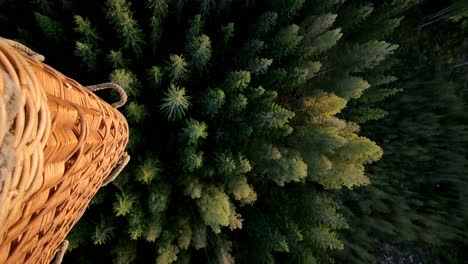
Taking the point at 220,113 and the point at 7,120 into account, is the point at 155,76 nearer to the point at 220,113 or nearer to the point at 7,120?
the point at 220,113

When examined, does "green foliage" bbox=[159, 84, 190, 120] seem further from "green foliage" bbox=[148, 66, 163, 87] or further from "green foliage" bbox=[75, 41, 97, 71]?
"green foliage" bbox=[75, 41, 97, 71]

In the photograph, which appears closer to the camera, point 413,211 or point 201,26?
point 201,26

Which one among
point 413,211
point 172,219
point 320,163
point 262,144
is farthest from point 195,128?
point 413,211

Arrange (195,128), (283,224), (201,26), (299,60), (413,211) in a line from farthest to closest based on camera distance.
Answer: (413,211), (283,224), (299,60), (201,26), (195,128)

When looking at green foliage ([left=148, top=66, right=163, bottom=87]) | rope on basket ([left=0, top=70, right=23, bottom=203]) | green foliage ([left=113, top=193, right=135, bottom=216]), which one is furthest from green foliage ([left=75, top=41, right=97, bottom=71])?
rope on basket ([left=0, top=70, right=23, bottom=203])

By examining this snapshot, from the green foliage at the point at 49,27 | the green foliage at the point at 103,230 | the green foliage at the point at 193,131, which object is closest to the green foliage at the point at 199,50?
the green foliage at the point at 193,131

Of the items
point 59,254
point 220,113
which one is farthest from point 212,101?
point 59,254

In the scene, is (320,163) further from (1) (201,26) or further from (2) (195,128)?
(1) (201,26)
